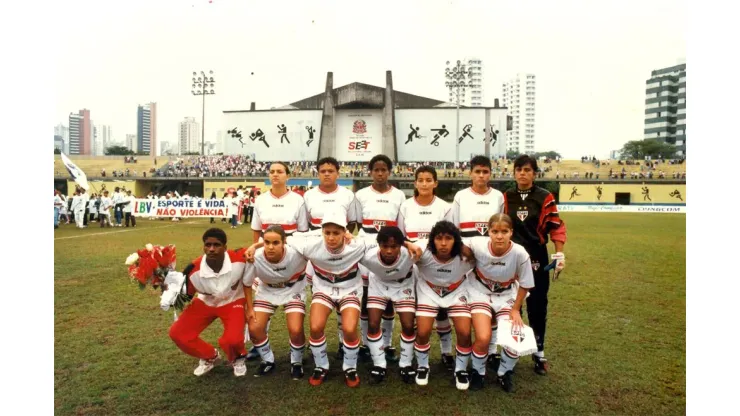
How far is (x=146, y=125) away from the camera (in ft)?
30.6

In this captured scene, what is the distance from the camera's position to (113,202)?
1870 cm

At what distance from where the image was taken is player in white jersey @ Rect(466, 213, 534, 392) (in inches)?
157

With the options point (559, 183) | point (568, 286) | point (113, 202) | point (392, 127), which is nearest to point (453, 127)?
point (392, 127)

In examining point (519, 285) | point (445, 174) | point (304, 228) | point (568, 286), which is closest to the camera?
point (519, 285)

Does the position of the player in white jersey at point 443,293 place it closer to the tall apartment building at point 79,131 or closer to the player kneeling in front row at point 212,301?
the player kneeling in front row at point 212,301

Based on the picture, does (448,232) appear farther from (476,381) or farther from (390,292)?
(476,381)

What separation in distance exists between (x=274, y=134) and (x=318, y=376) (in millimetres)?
41827

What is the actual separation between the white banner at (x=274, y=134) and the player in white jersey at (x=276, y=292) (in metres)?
39.6

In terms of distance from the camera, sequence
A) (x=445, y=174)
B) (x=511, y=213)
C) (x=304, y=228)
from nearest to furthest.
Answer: (x=511, y=213) → (x=304, y=228) → (x=445, y=174)

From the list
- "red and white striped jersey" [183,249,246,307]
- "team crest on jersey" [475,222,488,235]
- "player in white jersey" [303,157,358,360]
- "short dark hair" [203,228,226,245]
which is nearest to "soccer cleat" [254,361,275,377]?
"red and white striped jersey" [183,249,246,307]

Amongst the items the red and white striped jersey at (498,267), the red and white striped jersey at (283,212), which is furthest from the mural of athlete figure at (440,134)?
the red and white striped jersey at (498,267)

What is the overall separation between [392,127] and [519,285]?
3867 cm

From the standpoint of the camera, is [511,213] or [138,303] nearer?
[511,213]

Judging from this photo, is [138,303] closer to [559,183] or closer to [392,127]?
[559,183]
